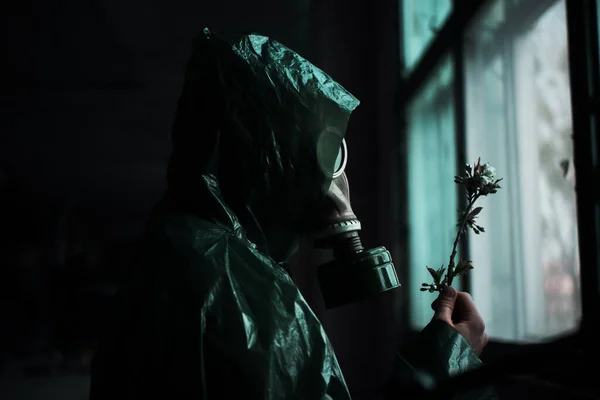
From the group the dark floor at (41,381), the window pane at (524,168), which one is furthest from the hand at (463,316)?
the dark floor at (41,381)

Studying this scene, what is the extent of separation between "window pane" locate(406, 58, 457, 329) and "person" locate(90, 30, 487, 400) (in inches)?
48.7

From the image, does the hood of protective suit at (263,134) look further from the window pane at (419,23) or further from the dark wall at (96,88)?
the dark wall at (96,88)

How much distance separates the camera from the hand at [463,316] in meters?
0.89

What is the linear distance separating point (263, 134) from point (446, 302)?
0.39 meters

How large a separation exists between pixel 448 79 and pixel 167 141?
1.71 metres

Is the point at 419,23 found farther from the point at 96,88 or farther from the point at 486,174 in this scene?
the point at 486,174

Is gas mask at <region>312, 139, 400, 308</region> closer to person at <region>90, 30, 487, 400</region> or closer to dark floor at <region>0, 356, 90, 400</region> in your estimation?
person at <region>90, 30, 487, 400</region>

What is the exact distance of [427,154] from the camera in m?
2.60

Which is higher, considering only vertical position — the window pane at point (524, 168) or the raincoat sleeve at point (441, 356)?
the window pane at point (524, 168)

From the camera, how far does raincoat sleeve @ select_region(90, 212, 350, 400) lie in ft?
2.61

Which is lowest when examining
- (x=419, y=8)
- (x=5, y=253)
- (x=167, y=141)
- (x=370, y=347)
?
(x=370, y=347)

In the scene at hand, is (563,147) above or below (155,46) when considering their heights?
below

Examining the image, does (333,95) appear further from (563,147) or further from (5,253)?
(5,253)

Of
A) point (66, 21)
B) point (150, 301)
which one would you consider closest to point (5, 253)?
point (66, 21)
